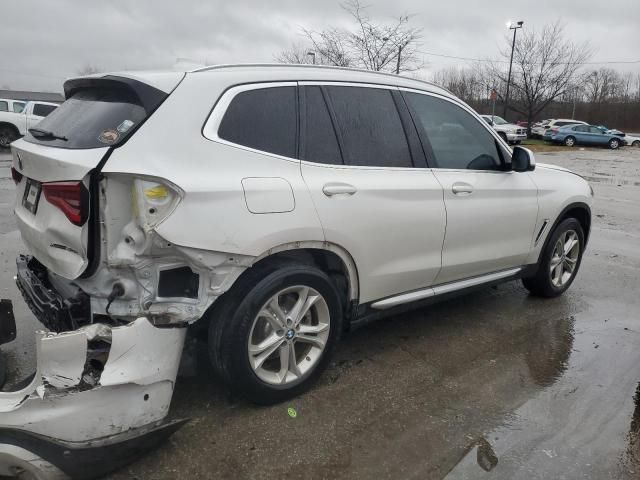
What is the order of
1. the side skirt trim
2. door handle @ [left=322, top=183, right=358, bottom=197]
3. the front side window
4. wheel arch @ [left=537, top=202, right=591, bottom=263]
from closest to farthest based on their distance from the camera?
door handle @ [left=322, top=183, right=358, bottom=197] < the side skirt trim < wheel arch @ [left=537, top=202, right=591, bottom=263] < the front side window

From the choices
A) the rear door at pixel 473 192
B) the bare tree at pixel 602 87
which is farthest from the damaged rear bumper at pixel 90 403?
the bare tree at pixel 602 87

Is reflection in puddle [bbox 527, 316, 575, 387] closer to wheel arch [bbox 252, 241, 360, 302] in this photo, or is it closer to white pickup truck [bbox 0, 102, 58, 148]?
wheel arch [bbox 252, 241, 360, 302]

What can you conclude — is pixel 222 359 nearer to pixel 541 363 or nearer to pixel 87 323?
pixel 87 323

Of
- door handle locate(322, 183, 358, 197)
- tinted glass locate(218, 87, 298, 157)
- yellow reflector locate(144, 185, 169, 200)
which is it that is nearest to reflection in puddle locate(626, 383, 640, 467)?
door handle locate(322, 183, 358, 197)

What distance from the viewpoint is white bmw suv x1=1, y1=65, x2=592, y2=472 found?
8.07 ft

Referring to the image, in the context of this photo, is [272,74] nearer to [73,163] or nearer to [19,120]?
[73,163]

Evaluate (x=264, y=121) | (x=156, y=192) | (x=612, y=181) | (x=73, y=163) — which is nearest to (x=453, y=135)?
(x=264, y=121)

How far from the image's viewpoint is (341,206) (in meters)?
3.00

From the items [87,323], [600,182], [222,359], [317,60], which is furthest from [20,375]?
[317,60]

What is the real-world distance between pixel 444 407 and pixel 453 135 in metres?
1.93

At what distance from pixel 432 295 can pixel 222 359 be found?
165cm

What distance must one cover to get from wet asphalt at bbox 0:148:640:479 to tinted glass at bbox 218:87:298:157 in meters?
1.47

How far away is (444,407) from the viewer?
3.11 metres

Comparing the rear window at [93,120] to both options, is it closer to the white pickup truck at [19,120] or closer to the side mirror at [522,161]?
the side mirror at [522,161]
